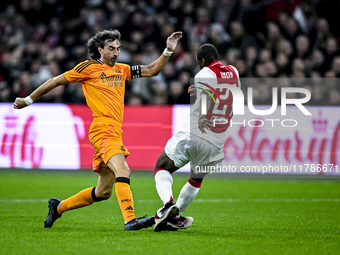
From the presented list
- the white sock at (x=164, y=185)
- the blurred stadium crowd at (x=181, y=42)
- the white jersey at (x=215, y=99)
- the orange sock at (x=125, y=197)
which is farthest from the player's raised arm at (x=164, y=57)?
the blurred stadium crowd at (x=181, y=42)

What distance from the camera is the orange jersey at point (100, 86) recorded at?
18.5 feet

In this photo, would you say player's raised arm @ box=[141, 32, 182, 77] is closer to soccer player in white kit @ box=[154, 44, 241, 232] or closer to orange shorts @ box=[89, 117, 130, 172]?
soccer player in white kit @ box=[154, 44, 241, 232]

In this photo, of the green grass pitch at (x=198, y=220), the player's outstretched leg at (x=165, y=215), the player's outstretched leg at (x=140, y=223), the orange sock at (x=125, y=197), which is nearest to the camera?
the green grass pitch at (x=198, y=220)

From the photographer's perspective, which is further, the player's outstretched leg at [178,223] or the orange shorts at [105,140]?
the player's outstretched leg at [178,223]

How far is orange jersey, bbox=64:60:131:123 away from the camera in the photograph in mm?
5633

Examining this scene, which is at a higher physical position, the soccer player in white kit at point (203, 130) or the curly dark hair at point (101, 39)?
the curly dark hair at point (101, 39)

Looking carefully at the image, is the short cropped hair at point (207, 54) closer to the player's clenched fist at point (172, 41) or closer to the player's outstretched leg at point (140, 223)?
the player's clenched fist at point (172, 41)

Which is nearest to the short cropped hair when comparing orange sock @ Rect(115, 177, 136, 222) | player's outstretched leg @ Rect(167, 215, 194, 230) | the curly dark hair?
the curly dark hair

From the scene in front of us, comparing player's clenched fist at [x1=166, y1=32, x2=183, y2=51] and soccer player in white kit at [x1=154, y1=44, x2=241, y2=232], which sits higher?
player's clenched fist at [x1=166, y1=32, x2=183, y2=51]

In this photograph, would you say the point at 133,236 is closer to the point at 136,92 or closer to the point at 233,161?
the point at 233,161

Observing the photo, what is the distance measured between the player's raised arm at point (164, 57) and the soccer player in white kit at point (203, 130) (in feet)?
1.39

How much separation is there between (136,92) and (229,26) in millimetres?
3739

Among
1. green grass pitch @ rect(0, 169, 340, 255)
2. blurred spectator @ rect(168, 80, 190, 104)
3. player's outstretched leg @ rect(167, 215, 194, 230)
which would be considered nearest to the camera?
green grass pitch @ rect(0, 169, 340, 255)

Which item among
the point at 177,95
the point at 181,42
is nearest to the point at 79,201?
the point at 177,95
